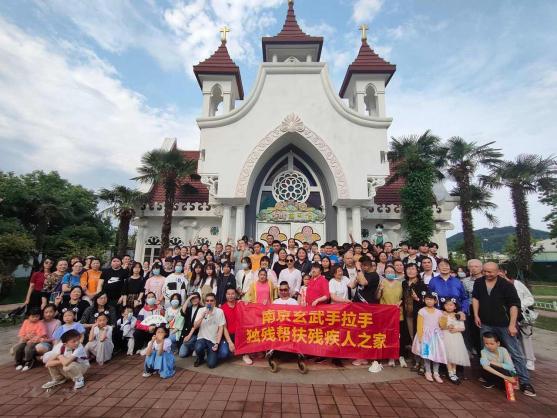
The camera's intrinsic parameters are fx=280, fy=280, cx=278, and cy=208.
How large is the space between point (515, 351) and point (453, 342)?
32.5 inches

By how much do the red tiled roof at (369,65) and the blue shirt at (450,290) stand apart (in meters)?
13.2

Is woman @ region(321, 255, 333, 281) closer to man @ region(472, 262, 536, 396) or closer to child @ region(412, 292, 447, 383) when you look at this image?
child @ region(412, 292, 447, 383)

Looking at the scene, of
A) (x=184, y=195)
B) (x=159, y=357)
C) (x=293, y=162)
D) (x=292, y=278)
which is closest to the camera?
(x=159, y=357)

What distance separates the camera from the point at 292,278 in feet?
18.1

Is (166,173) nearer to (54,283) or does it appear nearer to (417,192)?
(54,283)

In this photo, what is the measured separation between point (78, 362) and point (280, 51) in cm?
1697

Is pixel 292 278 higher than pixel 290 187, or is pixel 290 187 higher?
pixel 290 187

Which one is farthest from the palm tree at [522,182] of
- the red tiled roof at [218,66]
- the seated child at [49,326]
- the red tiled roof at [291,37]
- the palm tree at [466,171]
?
the seated child at [49,326]

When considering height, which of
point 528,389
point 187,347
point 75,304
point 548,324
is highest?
point 75,304

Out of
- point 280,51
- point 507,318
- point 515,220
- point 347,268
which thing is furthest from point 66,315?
point 515,220

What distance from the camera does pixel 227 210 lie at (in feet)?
39.7

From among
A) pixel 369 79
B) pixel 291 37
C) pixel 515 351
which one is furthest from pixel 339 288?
pixel 291 37

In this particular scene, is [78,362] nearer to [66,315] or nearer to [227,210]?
[66,315]

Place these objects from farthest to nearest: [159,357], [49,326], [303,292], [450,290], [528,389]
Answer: [303,292]
[49,326]
[450,290]
[159,357]
[528,389]
